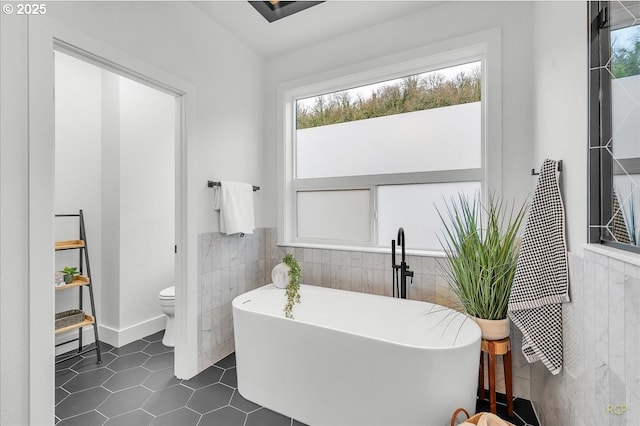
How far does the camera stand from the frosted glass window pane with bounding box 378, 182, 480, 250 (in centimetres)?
225

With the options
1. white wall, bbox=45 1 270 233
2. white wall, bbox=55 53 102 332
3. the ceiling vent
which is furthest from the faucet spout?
white wall, bbox=55 53 102 332

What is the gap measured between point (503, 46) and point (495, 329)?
1817 mm

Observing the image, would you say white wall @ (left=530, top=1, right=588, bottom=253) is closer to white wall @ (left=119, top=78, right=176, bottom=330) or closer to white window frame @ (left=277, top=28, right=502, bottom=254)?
white window frame @ (left=277, top=28, right=502, bottom=254)

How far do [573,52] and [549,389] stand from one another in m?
1.64

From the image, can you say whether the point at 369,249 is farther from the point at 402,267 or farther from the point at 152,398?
the point at 152,398

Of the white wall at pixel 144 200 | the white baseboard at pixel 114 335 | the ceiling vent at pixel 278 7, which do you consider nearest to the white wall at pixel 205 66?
the ceiling vent at pixel 278 7

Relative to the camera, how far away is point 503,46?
197cm

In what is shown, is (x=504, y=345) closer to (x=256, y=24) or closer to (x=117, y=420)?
(x=117, y=420)

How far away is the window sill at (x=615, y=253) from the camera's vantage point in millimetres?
781

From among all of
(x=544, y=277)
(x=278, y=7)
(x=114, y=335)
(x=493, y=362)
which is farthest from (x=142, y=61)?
(x=493, y=362)

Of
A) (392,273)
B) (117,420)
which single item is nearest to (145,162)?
(117,420)

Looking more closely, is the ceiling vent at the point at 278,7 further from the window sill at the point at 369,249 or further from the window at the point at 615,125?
the window sill at the point at 369,249

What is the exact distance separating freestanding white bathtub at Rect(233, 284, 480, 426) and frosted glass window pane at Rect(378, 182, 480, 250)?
53 centimetres

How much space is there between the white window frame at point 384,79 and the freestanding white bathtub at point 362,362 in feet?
1.78
